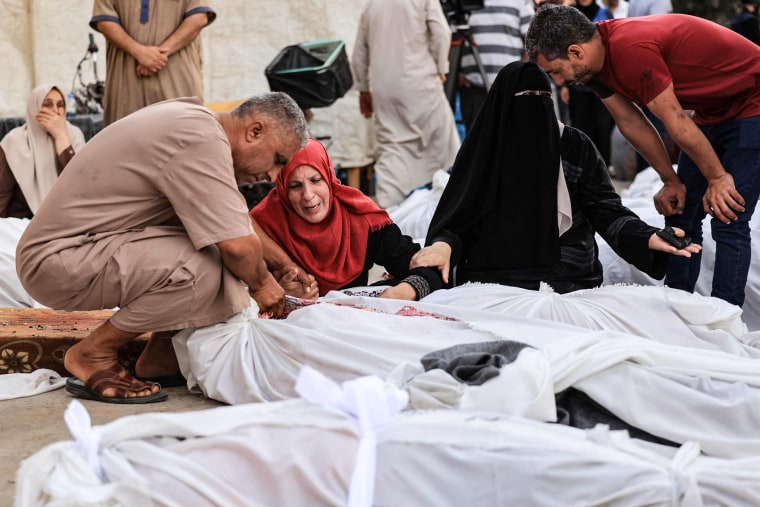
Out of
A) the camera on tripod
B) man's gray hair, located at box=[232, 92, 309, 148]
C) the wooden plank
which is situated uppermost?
man's gray hair, located at box=[232, 92, 309, 148]

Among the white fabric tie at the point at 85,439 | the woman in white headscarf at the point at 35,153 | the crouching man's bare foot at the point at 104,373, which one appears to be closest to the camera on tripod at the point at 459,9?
the woman in white headscarf at the point at 35,153

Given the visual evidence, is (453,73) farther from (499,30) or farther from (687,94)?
(687,94)

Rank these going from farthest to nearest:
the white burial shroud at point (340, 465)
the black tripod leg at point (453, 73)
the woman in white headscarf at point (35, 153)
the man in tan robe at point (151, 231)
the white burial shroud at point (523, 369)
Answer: the black tripod leg at point (453, 73)
the woman in white headscarf at point (35, 153)
the man in tan robe at point (151, 231)
the white burial shroud at point (523, 369)
the white burial shroud at point (340, 465)

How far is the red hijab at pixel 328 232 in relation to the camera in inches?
143

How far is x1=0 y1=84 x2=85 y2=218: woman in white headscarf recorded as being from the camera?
478cm

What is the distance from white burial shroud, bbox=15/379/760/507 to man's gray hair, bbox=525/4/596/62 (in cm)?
194

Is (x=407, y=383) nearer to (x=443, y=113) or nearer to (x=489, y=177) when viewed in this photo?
(x=489, y=177)

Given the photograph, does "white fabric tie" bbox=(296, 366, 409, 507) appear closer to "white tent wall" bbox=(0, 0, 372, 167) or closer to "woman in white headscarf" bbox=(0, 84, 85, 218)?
"woman in white headscarf" bbox=(0, 84, 85, 218)

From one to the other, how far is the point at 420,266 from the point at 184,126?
3.29 feet

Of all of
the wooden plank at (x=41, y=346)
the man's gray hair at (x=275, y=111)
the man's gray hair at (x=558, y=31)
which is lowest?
the wooden plank at (x=41, y=346)

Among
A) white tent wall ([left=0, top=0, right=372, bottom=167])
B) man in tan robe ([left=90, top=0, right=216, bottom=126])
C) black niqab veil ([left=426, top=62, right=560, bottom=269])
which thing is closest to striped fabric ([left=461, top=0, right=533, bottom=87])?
white tent wall ([left=0, top=0, right=372, bottom=167])

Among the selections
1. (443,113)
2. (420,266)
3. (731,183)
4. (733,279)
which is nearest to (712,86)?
(731,183)

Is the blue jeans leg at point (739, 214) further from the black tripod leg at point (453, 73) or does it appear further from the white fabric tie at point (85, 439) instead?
the black tripod leg at point (453, 73)

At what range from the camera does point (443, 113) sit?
687 cm
